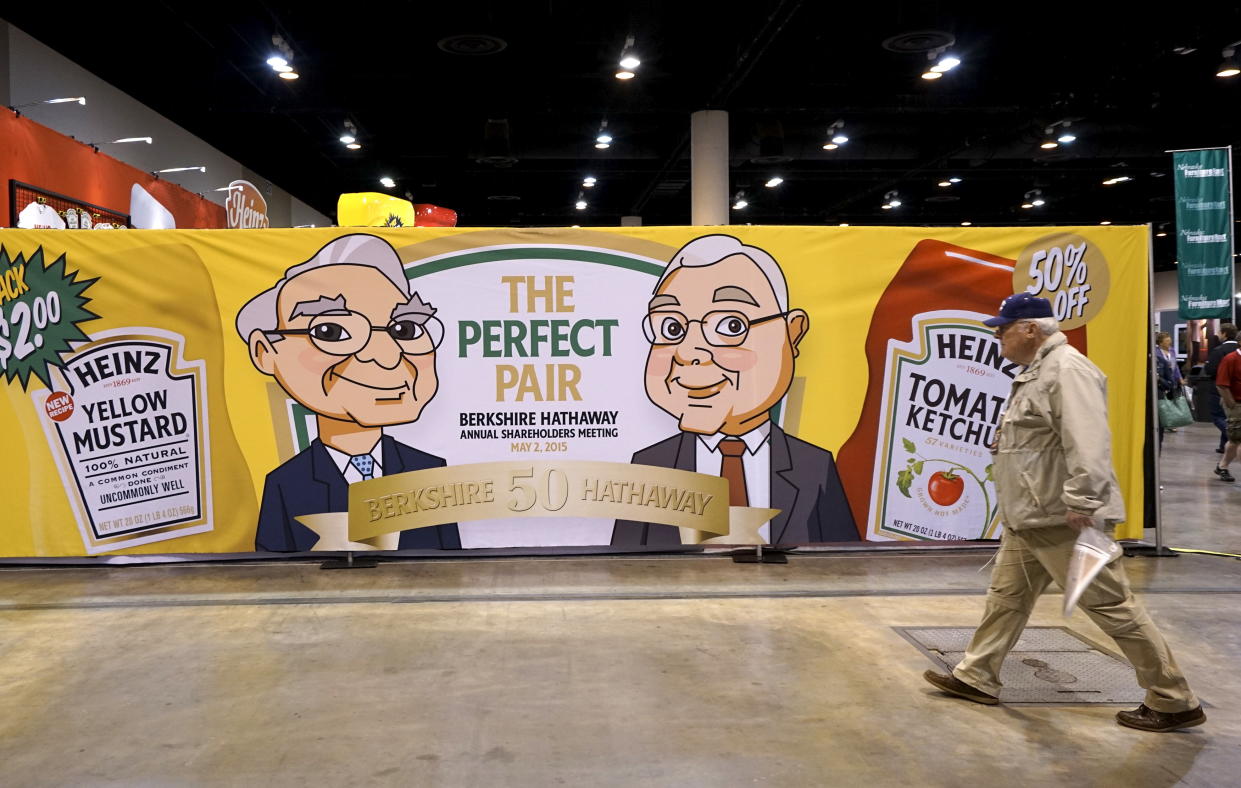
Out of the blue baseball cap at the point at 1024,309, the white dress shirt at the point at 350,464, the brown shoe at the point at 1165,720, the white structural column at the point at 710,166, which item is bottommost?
the brown shoe at the point at 1165,720

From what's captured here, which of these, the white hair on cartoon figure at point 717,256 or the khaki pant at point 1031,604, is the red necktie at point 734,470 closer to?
the white hair on cartoon figure at point 717,256

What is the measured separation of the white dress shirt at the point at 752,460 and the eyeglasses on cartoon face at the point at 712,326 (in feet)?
2.02

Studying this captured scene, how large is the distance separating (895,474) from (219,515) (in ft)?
14.9

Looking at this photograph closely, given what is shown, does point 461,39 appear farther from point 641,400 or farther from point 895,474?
point 895,474

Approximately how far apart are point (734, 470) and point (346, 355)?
105 inches

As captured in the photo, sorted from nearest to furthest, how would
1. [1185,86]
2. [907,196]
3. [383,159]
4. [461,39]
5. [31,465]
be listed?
[31,465], [461,39], [1185,86], [383,159], [907,196]

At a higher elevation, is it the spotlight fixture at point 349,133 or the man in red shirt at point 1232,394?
the spotlight fixture at point 349,133

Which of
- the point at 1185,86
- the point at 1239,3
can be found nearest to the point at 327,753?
the point at 1239,3

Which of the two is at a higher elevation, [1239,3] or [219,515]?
[1239,3]

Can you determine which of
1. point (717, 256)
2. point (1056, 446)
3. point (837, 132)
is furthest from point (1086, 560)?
point (837, 132)

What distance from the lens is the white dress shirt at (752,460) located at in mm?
6129

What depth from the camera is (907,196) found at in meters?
25.9

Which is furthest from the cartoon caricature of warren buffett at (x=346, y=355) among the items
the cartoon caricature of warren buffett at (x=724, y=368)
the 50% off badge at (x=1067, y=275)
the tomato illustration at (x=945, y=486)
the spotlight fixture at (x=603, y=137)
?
the spotlight fixture at (x=603, y=137)

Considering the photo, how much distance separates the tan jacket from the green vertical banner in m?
5.18
